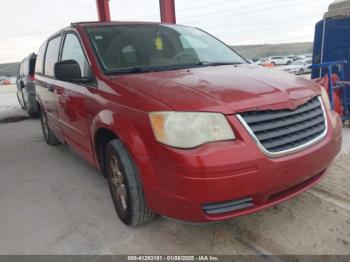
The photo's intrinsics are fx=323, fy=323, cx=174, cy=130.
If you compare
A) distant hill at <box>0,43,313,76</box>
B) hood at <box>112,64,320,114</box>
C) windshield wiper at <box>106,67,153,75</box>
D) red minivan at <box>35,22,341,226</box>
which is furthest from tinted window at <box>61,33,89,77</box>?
distant hill at <box>0,43,313,76</box>

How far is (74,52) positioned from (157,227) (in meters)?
1.91

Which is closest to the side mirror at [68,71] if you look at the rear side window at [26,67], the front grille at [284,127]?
the front grille at [284,127]

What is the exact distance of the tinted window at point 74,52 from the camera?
292cm

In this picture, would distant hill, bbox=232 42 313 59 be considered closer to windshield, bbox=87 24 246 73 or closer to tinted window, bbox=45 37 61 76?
tinted window, bbox=45 37 61 76

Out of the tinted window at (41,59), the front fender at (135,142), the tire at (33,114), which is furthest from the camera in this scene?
the tire at (33,114)

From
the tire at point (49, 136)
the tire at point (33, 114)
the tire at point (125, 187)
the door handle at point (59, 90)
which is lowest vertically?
the tire at point (33, 114)

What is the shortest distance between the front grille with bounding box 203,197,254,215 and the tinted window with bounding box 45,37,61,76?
114 inches

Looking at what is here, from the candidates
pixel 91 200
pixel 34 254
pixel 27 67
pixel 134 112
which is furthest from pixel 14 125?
pixel 134 112

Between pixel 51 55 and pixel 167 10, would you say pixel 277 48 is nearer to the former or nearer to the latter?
pixel 167 10

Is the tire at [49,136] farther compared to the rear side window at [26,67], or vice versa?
the rear side window at [26,67]

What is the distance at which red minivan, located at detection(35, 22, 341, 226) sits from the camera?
Answer: 189cm

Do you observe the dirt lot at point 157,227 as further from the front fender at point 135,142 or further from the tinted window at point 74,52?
the tinted window at point 74,52

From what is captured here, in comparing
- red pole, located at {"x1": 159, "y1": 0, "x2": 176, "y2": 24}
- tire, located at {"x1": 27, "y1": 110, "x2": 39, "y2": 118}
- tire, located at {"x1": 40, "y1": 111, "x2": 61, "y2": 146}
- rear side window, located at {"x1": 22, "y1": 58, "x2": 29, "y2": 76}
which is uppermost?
red pole, located at {"x1": 159, "y1": 0, "x2": 176, "y2": 24}

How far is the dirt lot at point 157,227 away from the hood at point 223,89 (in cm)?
95
